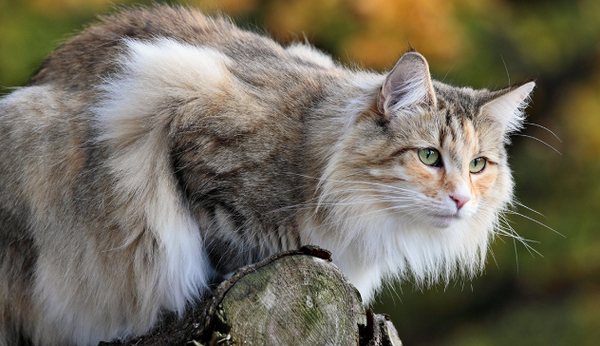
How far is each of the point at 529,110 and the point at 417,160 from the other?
13.7ft

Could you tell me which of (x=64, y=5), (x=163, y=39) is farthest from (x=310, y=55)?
(x=64, y=5)

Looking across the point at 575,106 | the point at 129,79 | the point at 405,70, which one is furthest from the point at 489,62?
the point at 129,79

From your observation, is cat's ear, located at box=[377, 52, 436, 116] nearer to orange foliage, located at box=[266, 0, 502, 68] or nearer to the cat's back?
the cat's back

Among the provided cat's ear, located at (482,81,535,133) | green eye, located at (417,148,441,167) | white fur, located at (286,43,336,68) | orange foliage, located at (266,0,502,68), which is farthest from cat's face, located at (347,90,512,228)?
orange foliage, located at (266,0,502,68)

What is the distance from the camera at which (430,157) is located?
290 centimetres

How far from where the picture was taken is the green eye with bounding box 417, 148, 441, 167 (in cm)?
288

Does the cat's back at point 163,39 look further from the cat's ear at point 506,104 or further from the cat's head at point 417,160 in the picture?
the cat's ear at point 506,104

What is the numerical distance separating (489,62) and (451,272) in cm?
311

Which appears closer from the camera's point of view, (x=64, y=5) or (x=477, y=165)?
(x=477, y=165)

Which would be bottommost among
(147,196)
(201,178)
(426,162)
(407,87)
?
(147,196)

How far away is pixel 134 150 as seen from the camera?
2.94 metres

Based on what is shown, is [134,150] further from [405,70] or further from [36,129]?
[405,70]

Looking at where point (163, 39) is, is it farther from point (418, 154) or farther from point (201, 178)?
point (418, 154)

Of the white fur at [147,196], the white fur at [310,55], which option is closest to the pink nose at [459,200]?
the white fur at [147,196]
